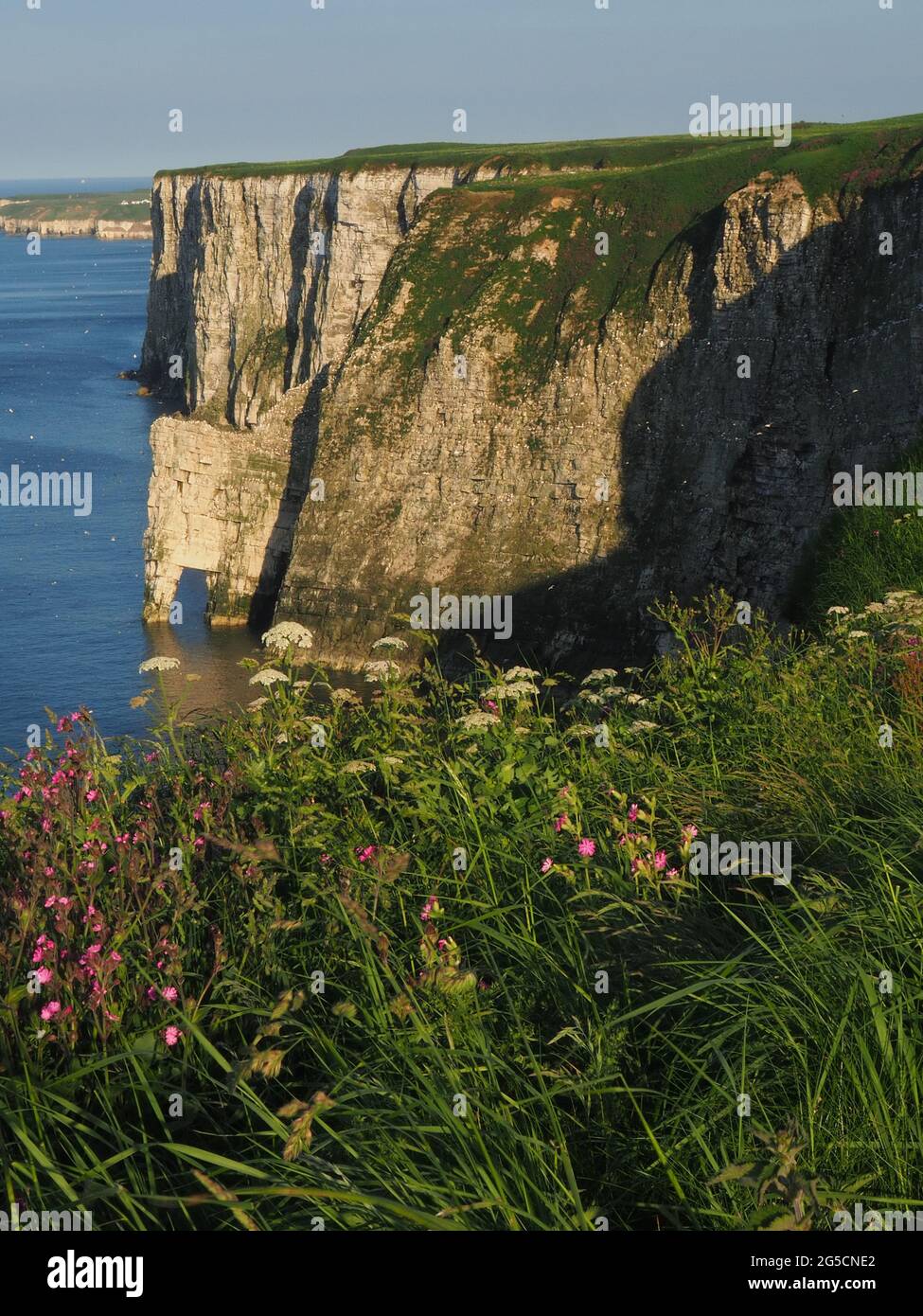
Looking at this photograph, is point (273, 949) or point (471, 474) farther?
point (471, 474)

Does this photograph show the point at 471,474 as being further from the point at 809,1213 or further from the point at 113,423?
the point at 113,423

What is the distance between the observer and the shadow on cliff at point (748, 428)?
37.5 metres

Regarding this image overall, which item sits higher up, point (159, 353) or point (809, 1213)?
point (159, 353)

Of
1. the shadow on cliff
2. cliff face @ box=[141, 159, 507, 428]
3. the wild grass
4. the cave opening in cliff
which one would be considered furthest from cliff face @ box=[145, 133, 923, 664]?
the wild grass

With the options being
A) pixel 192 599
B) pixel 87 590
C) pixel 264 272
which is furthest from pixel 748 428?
pixel 264 272

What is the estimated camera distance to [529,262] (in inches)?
2068

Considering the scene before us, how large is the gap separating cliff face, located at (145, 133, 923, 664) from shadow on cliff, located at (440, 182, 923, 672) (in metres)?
0.09

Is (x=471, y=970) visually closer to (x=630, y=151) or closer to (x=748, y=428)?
(x=748, y=428)

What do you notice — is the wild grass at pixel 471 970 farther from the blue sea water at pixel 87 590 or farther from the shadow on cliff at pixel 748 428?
the shadow on cliff at pixel 748 428

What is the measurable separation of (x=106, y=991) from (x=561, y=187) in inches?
2075

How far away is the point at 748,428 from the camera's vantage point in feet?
137

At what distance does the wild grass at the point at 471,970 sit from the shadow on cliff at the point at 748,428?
26.5 m

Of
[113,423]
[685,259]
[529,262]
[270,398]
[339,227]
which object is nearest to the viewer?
[685,259]

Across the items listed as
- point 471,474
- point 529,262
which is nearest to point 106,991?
point 471,474
